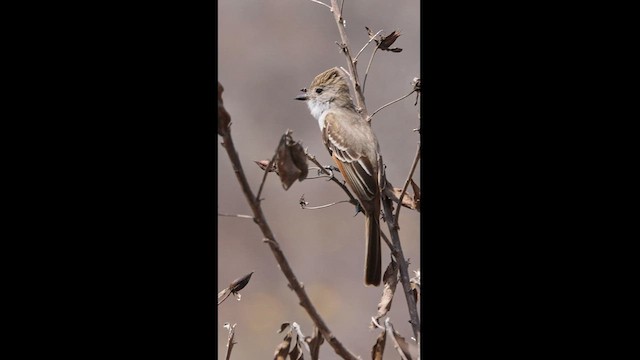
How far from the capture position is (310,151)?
173 centimetres

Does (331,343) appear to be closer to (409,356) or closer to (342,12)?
(409,356)

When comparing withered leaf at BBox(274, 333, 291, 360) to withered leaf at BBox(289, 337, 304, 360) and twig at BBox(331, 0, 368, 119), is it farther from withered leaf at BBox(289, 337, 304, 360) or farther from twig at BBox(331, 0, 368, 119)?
twig at BBox(331, 0, 368, 119)

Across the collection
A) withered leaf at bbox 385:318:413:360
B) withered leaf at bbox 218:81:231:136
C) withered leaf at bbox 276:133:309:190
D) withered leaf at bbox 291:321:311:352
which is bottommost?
withered leaf at bbox 385:318:413:360

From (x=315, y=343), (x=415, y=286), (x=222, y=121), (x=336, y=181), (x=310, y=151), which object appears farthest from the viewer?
(x=310, y=151)

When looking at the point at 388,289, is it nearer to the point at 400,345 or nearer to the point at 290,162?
the point at 400,345

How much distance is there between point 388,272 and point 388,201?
30 centimetres

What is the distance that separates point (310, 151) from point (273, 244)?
729 mm

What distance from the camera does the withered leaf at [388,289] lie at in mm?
1226

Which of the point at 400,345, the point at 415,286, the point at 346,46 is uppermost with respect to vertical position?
the point at 346,46

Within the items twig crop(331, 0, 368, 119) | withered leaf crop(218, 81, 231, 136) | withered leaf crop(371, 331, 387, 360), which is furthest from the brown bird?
withered leaf crop(218, 81, 231, 136)

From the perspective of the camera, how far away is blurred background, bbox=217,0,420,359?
1.55 m

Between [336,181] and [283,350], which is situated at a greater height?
[336,181]

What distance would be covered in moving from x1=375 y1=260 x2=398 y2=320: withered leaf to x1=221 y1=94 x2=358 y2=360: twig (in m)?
0.14

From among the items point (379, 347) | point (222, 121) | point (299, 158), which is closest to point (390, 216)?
point (379, 347)
